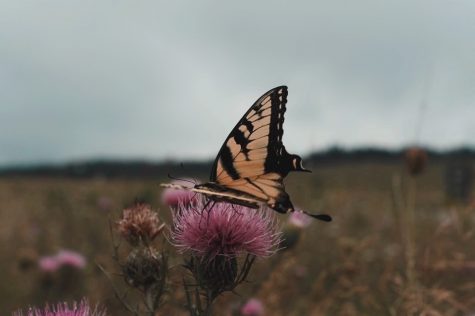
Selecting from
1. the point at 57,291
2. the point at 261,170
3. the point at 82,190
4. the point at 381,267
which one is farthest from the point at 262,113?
the point at 82,190

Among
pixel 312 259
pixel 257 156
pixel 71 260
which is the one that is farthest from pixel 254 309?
pixel 312 259

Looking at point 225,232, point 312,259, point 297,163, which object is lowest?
point 312,259

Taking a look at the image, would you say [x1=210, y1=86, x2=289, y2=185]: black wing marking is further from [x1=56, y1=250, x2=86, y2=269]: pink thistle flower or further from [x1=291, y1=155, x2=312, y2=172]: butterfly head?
[x1=56, y1=250, x2=86, y2=269]: pink thistle flower

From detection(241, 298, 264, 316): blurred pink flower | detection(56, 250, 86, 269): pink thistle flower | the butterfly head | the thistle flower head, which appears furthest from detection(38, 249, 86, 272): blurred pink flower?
the butterfly head

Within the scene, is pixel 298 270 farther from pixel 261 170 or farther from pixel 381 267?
pixel 261 170

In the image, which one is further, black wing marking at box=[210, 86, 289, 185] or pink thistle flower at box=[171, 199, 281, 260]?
black wing marking at box=[210, 86, 289, 185]

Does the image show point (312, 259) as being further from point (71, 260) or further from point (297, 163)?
point (297, 163)
